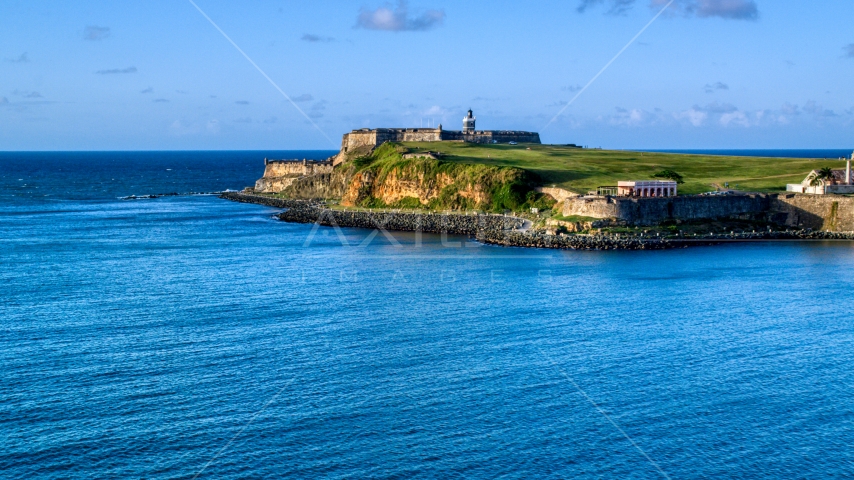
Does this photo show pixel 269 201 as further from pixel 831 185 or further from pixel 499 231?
pixel 831 185

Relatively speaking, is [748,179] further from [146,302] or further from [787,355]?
[146,302]

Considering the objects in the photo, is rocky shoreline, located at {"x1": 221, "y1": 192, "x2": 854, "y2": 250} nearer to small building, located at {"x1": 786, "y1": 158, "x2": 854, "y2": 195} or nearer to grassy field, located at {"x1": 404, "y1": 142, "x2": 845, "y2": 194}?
small building, located at {"x1": 786, "y1": 158, "x2": 854, "y2": 195}

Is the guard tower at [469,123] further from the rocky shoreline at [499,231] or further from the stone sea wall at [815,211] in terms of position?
the stone sea wall at [815,211]

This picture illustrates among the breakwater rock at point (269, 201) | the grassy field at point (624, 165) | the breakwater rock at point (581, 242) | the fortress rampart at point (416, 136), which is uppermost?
the fortress rampart at point (416, 136)

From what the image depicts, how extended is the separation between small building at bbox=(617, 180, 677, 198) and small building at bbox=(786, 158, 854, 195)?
13.4 m

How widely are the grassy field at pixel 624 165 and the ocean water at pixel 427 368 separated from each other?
2901 centimetres

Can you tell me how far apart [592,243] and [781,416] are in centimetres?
4272

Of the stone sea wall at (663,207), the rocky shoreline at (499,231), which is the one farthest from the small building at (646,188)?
the rocky shoreline at (499,231)

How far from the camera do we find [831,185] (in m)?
85.2

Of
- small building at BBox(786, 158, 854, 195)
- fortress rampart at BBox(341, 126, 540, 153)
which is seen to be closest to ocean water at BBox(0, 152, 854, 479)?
small building at BBox(786, 158, 854, 195)

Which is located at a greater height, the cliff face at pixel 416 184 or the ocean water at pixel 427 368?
the cliff face at pixel 416 184

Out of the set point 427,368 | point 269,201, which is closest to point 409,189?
point 269,201

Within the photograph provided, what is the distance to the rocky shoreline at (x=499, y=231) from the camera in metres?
73.8

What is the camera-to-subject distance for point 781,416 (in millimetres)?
31266
